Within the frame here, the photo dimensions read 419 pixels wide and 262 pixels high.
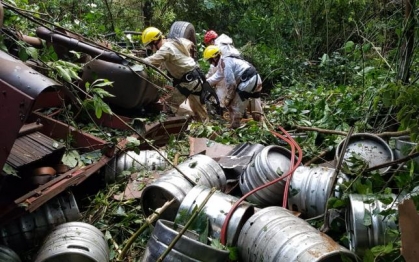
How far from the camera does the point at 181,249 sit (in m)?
2.37

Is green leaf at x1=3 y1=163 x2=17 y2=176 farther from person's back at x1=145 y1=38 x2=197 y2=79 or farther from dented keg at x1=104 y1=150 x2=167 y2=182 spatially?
person's back at x1=145 y1=38 x2=197 y2=79

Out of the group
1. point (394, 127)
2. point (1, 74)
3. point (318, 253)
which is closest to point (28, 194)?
point (1, 74)

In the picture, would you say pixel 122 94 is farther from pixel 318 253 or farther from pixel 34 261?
pixel 318 253

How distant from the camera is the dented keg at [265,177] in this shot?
354 centimetres

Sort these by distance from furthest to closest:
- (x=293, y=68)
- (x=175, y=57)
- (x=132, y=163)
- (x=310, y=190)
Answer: (x=293, y=68), (x=175, y=57), (x=132, y=163), (x=310, y=190)

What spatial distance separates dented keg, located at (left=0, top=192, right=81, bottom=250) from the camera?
2998 millimetres

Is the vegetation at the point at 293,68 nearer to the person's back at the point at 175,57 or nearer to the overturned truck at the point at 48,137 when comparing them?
the overturned truck at the point at 48,137

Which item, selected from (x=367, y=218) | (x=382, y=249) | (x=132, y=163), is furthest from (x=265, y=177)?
(x=382, y=249)

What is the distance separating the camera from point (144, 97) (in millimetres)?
4812

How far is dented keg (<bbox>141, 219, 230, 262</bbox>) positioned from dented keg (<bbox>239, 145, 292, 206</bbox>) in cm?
117

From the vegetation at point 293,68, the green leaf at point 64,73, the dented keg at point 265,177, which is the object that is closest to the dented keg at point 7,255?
the vegetation at point 293,68

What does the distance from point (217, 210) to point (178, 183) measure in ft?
1.48

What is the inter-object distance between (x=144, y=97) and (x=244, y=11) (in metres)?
8.07

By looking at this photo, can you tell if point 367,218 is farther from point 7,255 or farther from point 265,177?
point 7,255
